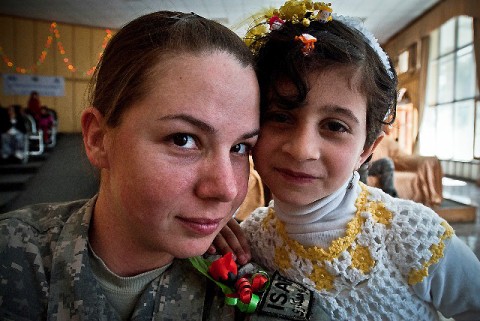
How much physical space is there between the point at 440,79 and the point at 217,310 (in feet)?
27.1

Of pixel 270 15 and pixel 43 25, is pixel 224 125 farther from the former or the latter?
pixel 43 25

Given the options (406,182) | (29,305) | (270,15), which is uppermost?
(270,15)

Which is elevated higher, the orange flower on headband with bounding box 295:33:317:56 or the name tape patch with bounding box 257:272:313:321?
the orange flower on headband with bounding box 295:33:317:56

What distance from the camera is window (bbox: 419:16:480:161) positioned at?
22.5ft

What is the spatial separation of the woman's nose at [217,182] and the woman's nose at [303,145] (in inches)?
8.4

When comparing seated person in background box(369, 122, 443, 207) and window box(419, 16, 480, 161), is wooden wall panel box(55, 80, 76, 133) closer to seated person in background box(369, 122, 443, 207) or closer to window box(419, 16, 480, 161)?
seated person in background box(369, 122, 443, 207)

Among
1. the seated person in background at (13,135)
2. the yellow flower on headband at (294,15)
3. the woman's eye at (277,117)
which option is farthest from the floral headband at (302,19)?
the seated person in background at (13,135)

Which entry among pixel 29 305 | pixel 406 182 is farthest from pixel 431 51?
pixel 29 305

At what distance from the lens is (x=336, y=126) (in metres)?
0.88

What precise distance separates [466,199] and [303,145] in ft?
15.7

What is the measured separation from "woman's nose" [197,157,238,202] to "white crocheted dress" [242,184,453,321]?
40 centimetres

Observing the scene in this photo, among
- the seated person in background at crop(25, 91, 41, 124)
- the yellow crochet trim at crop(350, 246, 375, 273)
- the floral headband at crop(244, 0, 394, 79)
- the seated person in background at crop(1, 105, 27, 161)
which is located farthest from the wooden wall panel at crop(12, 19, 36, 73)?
the yellow crochet trim at crop(350, 246, 375, 273)

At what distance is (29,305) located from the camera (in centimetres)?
71

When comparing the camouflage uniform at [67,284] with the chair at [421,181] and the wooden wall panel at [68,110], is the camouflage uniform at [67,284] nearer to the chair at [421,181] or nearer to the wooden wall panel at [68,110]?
the wooden wall panel at [68,110]
